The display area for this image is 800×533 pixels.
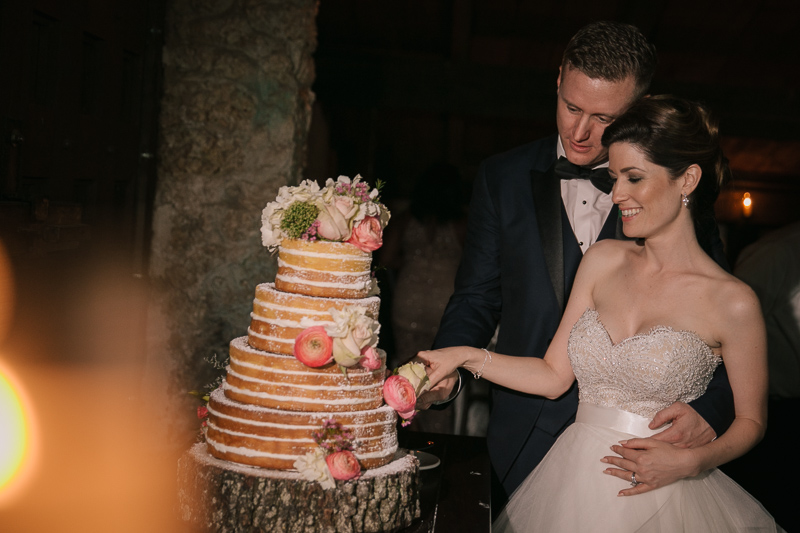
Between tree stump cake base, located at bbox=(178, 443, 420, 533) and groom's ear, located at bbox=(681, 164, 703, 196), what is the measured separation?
1.40m

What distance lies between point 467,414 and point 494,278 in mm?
2678

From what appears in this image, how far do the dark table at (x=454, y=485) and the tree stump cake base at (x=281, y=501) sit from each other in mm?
175

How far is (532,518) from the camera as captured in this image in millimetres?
2498

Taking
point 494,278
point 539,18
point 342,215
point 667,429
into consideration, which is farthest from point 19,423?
point 539,18

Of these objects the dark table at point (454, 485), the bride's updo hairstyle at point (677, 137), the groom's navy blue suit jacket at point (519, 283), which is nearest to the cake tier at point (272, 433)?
the dark table at point (454, 485)

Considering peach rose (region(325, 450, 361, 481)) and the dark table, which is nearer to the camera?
peach rose (region(325, 450, 361, 481))

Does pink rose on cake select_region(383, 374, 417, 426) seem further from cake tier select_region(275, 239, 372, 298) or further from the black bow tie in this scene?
the black bow tie

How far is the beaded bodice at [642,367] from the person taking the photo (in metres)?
2.36

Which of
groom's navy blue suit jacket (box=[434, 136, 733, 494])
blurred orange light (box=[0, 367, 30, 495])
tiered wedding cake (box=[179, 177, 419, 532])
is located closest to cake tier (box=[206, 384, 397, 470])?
tiered wedding cake (box=[179, 177, 419, 532])

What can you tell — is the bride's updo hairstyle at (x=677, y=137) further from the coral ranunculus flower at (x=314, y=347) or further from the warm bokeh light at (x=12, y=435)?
the warm bokeh light at (x=12, y=435)

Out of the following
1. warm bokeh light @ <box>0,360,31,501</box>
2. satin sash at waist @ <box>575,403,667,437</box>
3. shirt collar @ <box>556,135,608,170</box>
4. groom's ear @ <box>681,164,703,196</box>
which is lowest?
warm bokeh light @ <box>0,360,31,501</box>

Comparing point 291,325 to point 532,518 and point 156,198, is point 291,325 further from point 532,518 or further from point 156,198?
point 156,198

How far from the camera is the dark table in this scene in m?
2.26

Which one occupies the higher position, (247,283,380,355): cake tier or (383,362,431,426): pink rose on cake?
(247,283,380,355): cake tier
